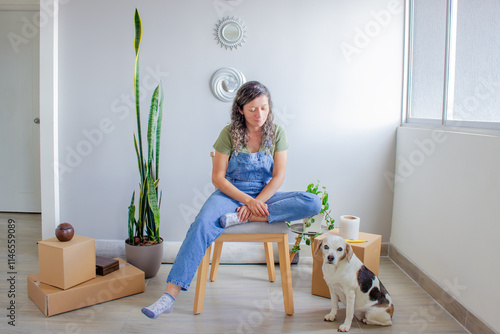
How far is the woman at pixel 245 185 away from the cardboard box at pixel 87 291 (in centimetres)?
46

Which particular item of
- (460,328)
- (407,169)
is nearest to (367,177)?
(407,169)

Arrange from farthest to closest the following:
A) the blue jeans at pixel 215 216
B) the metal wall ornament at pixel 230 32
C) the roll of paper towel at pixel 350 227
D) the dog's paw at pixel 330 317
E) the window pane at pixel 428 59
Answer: the metal wall ornament at pixel 230 32, the window pane at pixel 428 59, the roll of paper towel at pixel 350 227, the dog's paw at pixel 330 317, the blue jeans at pixel 215 216

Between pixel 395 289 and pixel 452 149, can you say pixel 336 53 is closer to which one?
pixel 452 149

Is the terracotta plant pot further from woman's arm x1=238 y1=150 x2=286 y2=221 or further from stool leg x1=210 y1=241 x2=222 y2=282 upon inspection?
woman's arm x1=238 y1=150 x2=286 y2=221

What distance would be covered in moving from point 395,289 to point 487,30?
4.77 ft

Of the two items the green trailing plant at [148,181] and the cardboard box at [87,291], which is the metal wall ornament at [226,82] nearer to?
the green trailing plant at [148,181]

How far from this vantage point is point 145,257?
8.40 feet

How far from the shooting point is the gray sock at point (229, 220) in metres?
2.04

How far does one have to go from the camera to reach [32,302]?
7.31 feet

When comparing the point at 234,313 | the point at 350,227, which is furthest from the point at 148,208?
the point at 350,227

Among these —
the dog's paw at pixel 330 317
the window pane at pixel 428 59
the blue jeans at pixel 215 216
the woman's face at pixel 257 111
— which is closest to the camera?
the blue jeans at pixel 215 216

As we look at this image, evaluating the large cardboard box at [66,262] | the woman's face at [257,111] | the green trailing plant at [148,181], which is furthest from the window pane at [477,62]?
the large cardboard box at [66,262]

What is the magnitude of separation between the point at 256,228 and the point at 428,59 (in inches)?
60.0

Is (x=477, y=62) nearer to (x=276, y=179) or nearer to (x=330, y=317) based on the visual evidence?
(x=276, y=179)
